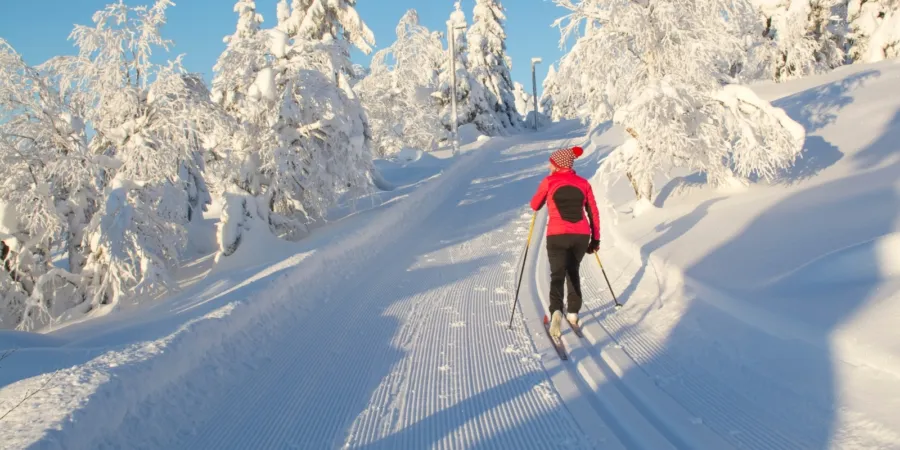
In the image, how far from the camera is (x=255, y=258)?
400 inches

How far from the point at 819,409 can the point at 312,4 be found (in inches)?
865

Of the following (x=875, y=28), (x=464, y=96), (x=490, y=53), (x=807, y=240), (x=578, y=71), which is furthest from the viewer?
(x=490, y=53)

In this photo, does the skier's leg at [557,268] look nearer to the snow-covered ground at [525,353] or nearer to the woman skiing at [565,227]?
the woman skiing at [565,227]

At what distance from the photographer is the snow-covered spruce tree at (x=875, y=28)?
19422 mm

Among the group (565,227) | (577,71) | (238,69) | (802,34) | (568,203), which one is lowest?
(565,227)

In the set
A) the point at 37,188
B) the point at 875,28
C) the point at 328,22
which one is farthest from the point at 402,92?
the point at 37,188

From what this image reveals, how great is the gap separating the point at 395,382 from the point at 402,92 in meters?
28.5

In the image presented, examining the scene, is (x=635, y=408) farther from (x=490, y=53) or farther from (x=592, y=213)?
(x=490, y=53)

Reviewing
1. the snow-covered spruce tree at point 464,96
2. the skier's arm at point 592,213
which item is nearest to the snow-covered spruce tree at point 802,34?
the snow-covered spruce tree at point 464,96

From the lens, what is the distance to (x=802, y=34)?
73.2ft

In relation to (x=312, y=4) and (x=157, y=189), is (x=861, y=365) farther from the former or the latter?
(x=312, y=4)

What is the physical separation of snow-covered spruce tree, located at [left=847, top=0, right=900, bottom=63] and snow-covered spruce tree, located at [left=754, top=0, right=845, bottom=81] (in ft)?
3.29

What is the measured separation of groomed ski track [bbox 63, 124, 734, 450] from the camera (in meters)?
3.51

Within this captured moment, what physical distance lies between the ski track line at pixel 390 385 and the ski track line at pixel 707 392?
68 cm
